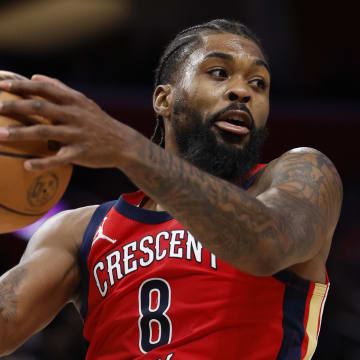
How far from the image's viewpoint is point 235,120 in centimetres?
297

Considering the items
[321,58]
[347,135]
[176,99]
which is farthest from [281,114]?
[176,99]

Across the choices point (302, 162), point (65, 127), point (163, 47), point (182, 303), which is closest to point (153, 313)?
point (182, 303)

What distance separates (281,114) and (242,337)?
5.07 meters

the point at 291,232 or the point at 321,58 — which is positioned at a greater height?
the point at 321,58

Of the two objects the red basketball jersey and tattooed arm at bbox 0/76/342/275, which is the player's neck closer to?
the red basketball jersey

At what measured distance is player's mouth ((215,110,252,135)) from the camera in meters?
2.92

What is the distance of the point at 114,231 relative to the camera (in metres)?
3.05

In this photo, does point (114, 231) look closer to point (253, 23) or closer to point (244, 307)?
point (244, 307)

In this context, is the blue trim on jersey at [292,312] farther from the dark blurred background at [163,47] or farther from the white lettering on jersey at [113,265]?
the dark blurred background at [163,47]

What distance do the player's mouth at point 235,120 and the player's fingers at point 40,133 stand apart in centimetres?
117

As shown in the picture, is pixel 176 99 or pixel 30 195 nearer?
pixel 30 195

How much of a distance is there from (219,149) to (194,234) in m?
0.93

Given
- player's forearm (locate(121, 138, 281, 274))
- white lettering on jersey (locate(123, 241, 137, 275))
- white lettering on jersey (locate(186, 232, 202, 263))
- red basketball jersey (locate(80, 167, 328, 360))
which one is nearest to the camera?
player's forearm (locate(121, 138, 281, 274))

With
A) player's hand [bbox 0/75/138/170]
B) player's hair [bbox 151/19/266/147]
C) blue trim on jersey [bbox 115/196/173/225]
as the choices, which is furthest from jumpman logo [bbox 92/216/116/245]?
player's hand [bbox 0/75/138/170]
